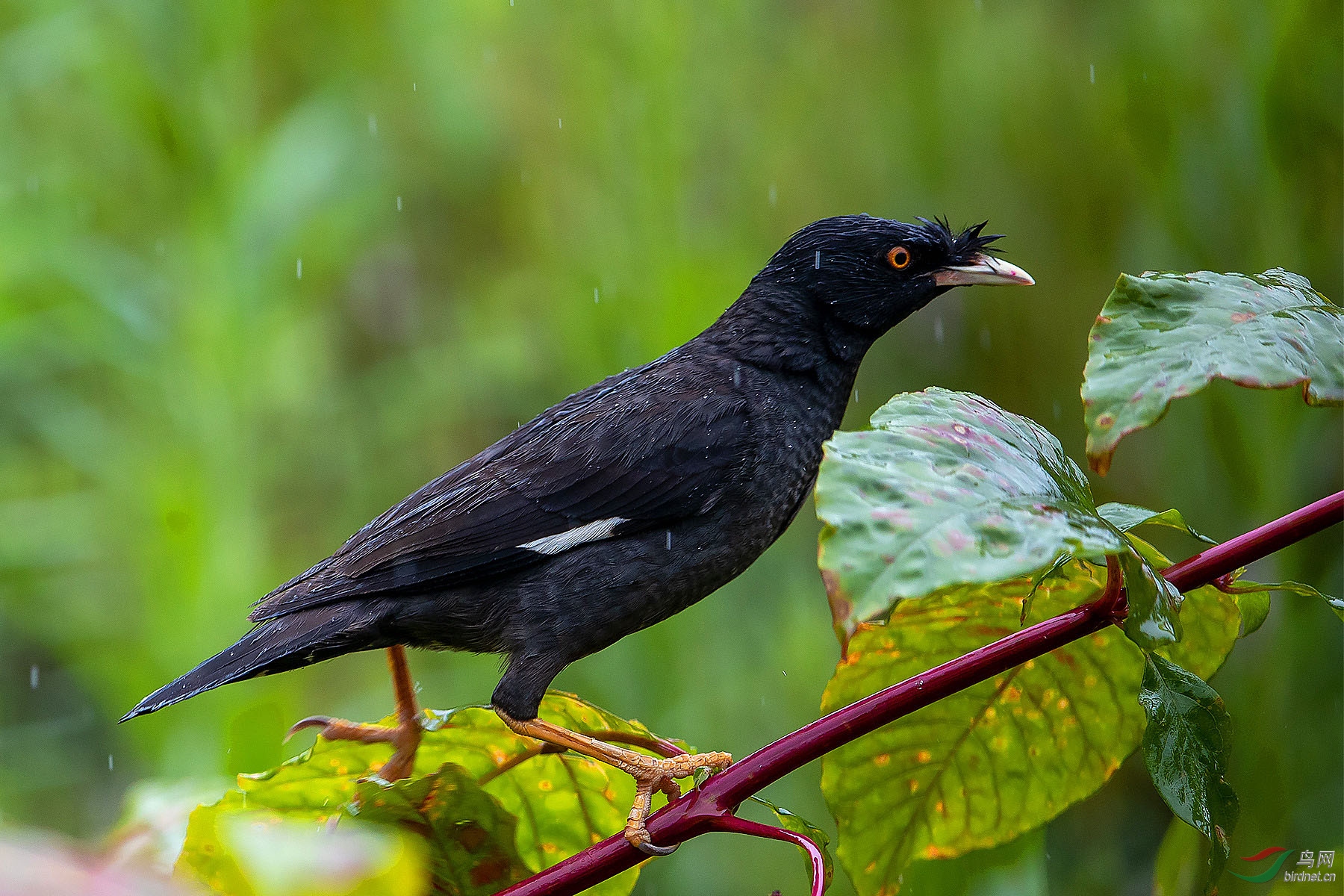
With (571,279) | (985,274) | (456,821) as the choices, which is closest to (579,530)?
(456,821)

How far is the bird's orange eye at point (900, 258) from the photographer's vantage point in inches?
83.9

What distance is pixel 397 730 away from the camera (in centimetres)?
170

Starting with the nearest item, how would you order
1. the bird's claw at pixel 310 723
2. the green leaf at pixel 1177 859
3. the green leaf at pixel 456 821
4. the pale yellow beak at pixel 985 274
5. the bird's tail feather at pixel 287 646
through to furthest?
1. the green leaf at pixel 456 821
2. the green leaf at pixel 1177 859
3. the bird's tail feather at pixel 287 646
4. the bird's claw at pixel 310 723
5. the pale yellow beak at pixel 985 274

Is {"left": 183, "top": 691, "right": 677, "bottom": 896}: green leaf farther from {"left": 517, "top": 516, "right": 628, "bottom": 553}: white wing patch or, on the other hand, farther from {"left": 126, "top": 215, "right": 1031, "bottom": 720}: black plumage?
{"left": 517, "top": 516, "right": 628, "bottom": 553}: white wing patch

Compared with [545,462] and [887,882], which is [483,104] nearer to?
[545,462]

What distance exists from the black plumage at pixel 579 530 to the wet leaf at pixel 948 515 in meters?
0.85

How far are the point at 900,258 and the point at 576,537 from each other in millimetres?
794

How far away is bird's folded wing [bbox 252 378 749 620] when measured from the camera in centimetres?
190

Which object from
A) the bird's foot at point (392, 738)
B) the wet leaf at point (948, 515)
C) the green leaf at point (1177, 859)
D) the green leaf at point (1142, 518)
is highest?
the wet leaf at point (948, 515)

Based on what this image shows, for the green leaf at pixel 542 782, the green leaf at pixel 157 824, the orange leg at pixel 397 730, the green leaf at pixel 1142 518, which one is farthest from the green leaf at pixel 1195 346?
the green leaf at pixel 157 824

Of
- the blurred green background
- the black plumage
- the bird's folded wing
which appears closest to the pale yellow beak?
the black plumage

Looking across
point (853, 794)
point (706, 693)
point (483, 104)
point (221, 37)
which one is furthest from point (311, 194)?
point (853, 794)

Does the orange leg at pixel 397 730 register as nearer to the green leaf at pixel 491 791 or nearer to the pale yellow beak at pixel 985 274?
the green leaf at pixel 491 791

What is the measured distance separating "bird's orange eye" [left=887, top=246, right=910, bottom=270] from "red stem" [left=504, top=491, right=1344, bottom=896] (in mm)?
1096
